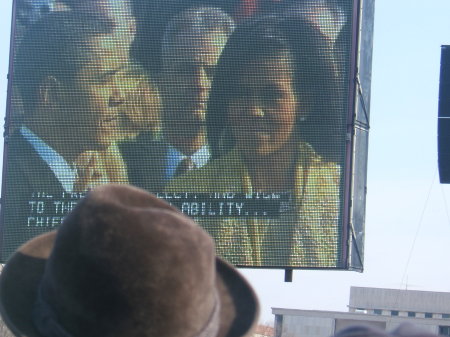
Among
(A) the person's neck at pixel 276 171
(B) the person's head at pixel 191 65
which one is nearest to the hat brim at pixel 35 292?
(A) the person's neck at pixel 276 171

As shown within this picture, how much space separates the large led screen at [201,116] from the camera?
8227mm

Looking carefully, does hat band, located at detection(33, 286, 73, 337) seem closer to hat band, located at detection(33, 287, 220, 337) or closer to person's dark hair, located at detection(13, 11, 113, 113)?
hat band, located at detection(33, 287, 220, 337)

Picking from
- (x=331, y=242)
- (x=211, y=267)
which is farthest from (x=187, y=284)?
(x=331, y=242)

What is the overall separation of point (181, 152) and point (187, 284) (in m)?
7.02

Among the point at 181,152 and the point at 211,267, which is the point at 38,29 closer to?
the point at 181,152

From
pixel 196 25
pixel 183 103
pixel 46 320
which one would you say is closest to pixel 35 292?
pixel 46 320

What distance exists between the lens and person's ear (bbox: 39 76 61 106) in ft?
28.5

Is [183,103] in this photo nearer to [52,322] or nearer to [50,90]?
[50,90]

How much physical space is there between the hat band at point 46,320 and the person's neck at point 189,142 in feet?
22.3

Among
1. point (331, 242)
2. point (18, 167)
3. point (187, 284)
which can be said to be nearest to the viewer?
point (187, 284)

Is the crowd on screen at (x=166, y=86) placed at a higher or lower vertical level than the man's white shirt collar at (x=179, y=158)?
higher

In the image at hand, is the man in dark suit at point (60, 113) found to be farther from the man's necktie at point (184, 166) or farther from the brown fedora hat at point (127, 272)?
the brown fedora hat at point (127, 272)

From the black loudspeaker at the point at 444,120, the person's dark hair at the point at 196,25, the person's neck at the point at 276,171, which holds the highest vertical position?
the person's dark hair at the point at 196,25

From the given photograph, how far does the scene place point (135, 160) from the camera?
337 inches
